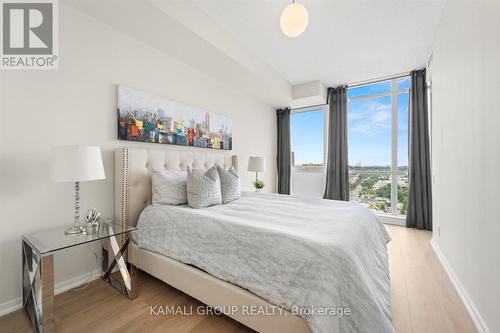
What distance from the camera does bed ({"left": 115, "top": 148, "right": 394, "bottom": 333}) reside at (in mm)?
1082

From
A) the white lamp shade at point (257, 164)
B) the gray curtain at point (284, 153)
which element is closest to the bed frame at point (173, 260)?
the white lamp shade at point (257, 164)

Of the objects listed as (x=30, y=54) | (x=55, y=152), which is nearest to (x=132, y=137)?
(x=55, y=152)

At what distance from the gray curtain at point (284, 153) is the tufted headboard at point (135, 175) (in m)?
2.96

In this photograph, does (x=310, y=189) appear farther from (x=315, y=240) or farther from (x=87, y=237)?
(x=87, y=237)

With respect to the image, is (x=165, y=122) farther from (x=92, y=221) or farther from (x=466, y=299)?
(x=466, y=299)

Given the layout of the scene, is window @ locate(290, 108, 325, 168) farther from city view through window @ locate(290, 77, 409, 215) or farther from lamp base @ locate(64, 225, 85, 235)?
lamp base @ locate(64, 225, 85, 235)

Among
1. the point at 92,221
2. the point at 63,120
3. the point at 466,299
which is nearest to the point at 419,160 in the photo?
the point at 466,299

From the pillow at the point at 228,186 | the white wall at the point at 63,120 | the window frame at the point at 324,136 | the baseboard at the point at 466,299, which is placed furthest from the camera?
the window frame at the point at 324,136

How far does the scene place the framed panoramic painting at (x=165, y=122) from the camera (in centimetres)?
232

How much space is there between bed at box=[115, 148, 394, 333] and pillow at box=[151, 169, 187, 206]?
0.48 feet

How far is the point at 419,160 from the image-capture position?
3.72m

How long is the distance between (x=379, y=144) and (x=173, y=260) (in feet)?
13.8

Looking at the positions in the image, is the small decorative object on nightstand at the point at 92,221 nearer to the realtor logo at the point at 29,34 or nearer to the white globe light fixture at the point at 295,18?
the realtor logo at the point at 29,34

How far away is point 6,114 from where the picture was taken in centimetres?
164
